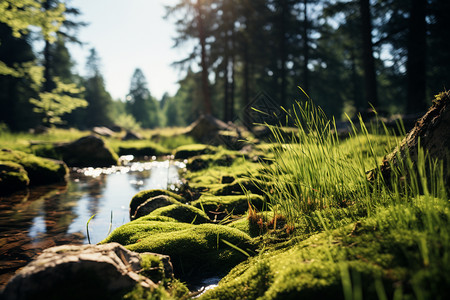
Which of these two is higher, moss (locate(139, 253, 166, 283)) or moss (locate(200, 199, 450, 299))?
moss (locate(200, 199, 450, 299))

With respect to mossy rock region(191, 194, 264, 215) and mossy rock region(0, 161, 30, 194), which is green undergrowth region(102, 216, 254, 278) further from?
mossy rock region(0, 161, 30, 194)

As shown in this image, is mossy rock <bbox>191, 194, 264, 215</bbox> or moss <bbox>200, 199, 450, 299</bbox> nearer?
moss <bbox>200, 199, 450, 299</bbox>

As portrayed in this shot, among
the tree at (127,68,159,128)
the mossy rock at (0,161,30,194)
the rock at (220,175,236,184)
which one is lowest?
the rock at (220,175,236,184)

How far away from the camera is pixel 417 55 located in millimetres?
10438

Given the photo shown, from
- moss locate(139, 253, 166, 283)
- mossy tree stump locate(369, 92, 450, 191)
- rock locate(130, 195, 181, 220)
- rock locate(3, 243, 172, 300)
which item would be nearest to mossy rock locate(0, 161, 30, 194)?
rock locate(130, 195, 181, 220)

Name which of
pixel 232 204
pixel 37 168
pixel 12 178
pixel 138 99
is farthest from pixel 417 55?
pixel 138 99

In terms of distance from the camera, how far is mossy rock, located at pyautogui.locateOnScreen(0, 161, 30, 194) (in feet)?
20.0

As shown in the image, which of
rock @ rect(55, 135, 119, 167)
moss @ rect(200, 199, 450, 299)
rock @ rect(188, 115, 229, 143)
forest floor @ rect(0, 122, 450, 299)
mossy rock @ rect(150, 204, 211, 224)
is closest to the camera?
moss @ rect(200, 199, 450, 299)

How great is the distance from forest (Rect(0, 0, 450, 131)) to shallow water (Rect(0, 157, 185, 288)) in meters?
3.96

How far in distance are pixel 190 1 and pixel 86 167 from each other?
13939 millimetres

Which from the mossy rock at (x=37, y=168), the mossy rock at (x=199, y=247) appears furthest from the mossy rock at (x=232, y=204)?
the mossy rock at (x=37, y=168)

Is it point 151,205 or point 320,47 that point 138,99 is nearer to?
point 320,47

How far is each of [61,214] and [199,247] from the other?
3.32m

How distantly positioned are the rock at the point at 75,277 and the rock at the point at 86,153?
32.7ft
